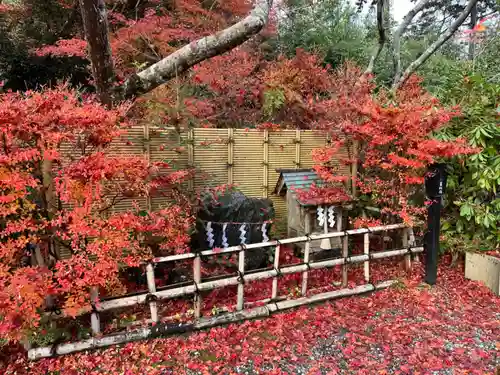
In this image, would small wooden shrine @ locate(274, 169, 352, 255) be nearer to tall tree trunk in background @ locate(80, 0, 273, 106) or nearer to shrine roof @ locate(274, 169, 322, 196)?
shrine roof @ locate(274, 169, 322, 196)

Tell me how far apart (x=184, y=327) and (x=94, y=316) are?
3.27ft

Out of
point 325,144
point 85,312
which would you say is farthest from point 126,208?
point 325,144

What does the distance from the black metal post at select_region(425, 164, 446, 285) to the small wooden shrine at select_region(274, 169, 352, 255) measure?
1.23 metres

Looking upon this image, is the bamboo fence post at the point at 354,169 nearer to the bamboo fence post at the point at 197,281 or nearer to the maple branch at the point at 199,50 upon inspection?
the maple branch at the point at 199,50

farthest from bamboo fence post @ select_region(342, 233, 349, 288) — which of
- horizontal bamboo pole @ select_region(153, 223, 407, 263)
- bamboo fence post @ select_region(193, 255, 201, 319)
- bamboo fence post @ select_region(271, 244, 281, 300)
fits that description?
bamboo fence post @ select_region(193, 255, 201, 319)

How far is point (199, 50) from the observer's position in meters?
4.96

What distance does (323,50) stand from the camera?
467 inches

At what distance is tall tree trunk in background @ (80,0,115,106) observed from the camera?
4.30 m

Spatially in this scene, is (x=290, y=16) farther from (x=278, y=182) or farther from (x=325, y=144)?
(x=278, y=182)

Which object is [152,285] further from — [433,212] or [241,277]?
[433,212]

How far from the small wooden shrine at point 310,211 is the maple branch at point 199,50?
2363 millimetres

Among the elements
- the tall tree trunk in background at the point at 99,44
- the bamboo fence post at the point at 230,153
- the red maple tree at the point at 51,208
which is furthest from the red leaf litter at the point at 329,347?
the tall tree trunk in background at the point at 99,44

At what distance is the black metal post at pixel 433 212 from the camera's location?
478 cm

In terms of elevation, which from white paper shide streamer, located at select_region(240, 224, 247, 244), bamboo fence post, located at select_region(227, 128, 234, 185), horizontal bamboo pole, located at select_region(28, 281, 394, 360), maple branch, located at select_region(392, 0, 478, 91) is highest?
maple branch, located at select_region(392, 0, 478, 91)
